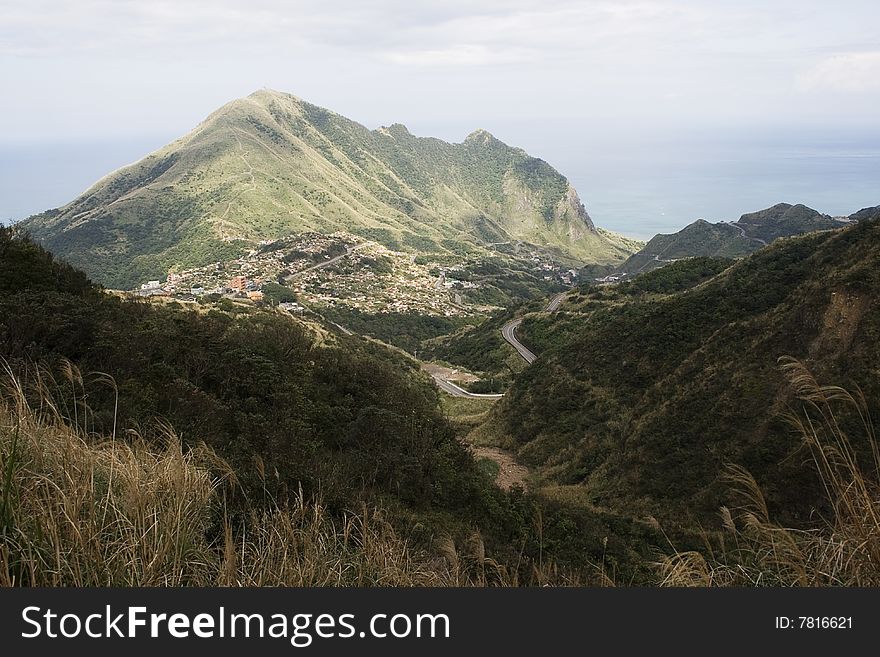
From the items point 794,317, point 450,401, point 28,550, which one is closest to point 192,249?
point 450,401

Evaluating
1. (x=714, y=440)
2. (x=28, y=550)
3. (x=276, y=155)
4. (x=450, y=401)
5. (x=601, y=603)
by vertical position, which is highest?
(x=276, y=155)

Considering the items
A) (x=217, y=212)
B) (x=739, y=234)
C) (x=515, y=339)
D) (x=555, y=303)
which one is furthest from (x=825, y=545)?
(x=217, y=212)

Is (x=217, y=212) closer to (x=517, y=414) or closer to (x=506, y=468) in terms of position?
(x=517, y=414)

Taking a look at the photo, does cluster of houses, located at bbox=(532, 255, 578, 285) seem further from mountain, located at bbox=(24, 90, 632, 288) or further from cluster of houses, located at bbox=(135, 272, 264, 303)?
cluster of houses, located at bbox=(135, 272, 264, 303)

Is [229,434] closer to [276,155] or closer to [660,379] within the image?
[660,379]

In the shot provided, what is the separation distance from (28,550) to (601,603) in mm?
2451

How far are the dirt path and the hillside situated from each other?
73 cm

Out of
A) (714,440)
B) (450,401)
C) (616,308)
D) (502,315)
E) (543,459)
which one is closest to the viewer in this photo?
(714,440)

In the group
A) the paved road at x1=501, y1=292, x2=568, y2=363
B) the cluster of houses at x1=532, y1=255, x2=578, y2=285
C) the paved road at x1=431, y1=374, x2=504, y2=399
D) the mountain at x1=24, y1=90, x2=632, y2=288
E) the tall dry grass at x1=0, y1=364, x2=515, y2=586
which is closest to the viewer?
the tall dry grass at x1=0, y1=364, x2=515, y2=586

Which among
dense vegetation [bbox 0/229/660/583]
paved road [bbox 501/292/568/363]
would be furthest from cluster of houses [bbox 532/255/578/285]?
dense vegetation [bbox 0/229/660/583]

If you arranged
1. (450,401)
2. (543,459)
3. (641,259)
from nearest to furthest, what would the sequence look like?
(543,459)
(450,401)
(641,259)

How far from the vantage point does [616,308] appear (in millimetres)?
50781

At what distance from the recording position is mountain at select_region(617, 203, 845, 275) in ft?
343

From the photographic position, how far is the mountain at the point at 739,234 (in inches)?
4114
